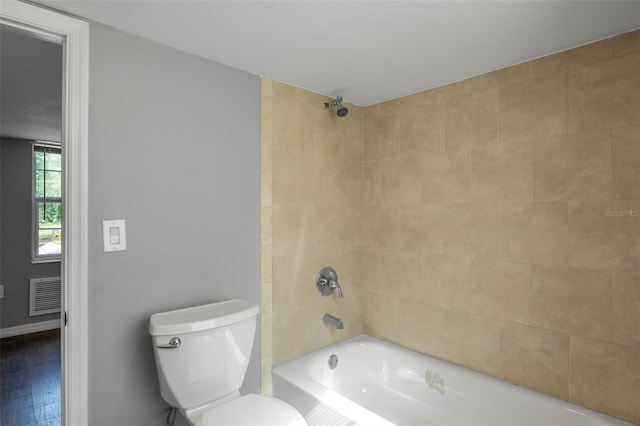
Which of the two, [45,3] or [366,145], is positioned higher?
[45,3]

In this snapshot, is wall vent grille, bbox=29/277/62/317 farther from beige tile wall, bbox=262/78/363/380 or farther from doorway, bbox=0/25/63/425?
beige tile wall, bbox=262/78/363/380

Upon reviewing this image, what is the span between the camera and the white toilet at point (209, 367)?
1488 millimetres

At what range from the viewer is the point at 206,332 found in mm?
1570

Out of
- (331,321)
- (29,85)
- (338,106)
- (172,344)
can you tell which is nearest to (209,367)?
(172,344)

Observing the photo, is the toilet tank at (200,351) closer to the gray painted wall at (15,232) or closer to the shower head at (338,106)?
the shower head at (338,106)

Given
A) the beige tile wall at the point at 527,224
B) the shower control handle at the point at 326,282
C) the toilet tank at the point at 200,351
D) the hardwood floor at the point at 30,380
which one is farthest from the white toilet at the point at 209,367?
the hardwood floor at the point at 30,380

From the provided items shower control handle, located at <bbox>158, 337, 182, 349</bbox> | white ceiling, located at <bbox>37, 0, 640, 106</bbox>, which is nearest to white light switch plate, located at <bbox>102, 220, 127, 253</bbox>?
shower control handle, located at <bbox>158, 337, 182, 349</bbox>

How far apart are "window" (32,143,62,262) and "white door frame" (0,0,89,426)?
3.90 meters

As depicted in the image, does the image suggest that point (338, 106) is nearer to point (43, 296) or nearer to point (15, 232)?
point (15, 232)

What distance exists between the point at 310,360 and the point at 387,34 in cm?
190

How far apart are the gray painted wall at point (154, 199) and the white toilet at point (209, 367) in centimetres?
16

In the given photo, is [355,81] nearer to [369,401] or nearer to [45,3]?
[45,3]

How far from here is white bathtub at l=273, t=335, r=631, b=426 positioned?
1.72 meters

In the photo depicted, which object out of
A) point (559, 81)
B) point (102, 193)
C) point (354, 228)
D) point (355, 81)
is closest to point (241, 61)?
point (355, 81)
